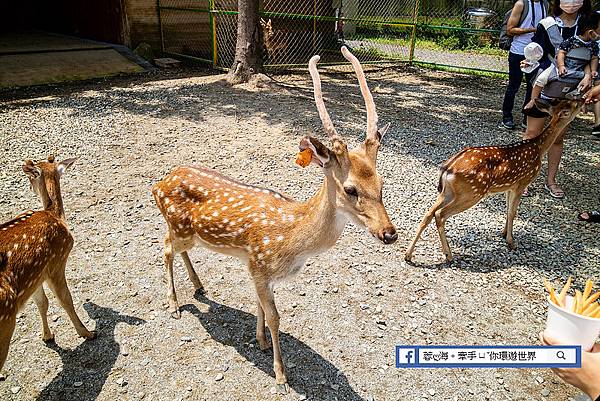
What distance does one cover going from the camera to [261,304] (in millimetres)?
2898

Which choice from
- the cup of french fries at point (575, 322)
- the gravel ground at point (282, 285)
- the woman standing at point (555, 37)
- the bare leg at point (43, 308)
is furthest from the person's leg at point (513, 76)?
the bare leg at point (43, 308)

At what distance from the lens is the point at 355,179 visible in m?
2.40

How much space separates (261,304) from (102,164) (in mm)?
3950

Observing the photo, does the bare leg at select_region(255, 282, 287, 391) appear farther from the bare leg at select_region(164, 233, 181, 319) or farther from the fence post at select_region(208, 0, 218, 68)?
the fence post at select_region(208, 0, 218, 68)

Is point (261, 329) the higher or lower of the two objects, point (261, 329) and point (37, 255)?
the lower

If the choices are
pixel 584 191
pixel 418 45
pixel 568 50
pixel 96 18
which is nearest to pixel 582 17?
pixel 568 50

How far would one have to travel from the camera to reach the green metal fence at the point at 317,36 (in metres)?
11.3

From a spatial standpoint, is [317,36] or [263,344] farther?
[317,36]

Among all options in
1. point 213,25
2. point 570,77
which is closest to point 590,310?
point 570,77

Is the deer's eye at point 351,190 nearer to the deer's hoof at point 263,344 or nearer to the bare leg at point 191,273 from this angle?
the deer's hoof at point 263,344

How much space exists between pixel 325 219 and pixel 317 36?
425 inches

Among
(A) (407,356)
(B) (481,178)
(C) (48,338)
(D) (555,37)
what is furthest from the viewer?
(D) (555,37)

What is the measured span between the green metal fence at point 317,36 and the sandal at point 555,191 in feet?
18.8

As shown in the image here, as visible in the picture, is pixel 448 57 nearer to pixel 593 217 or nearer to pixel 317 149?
pixel 593 217
